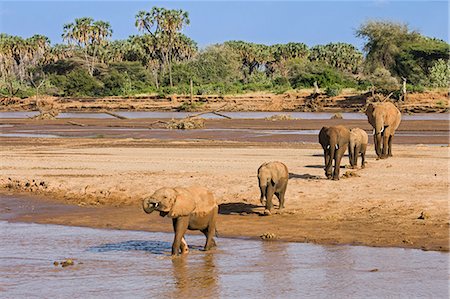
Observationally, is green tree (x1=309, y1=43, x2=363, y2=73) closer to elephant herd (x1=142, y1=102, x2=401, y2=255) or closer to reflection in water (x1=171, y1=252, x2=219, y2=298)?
elephant herd (x1=142, y1=102, x2=401, y2=255)

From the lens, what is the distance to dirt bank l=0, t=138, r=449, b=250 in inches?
514

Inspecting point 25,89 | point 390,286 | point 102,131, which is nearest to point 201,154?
point 390,286

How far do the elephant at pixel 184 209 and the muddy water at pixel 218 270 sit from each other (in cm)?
29

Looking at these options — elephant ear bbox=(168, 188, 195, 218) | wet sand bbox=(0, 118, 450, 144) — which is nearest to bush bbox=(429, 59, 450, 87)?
wet sand bbox=(0, 118, 450, 144)

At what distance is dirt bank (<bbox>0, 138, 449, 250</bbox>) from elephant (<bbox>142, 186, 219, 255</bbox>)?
1.64 m

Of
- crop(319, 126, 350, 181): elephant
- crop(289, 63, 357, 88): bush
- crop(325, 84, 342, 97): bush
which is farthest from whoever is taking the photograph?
crop(289, 63, 357, 88): bush

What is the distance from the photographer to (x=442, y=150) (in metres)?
24.3

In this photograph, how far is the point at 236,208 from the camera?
49.9ft

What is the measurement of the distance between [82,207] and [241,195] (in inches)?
125

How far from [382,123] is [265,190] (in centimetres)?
870

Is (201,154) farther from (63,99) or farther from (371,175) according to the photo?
(63,99)

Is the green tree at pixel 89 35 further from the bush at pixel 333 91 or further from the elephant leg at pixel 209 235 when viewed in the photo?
the elephant leg at pixel 209 235

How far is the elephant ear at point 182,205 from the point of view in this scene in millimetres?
10633

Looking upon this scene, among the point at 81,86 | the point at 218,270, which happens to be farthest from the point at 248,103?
the point at 218,270
